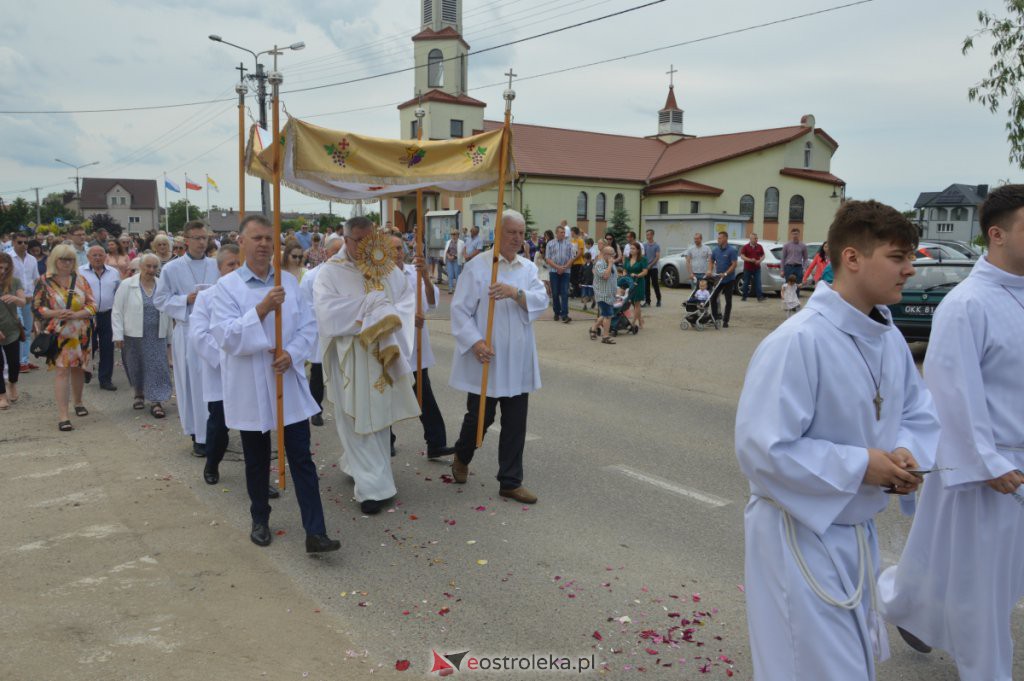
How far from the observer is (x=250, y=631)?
399 cm

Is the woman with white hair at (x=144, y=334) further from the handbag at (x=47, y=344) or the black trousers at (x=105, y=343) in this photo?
the black trousers at (x=105, y=343)

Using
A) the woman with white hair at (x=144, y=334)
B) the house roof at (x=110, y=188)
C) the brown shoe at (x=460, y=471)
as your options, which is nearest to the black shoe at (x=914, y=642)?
the brown shoe at (x=460, y=471)

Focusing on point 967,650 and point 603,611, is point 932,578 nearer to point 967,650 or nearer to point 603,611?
point 967,650

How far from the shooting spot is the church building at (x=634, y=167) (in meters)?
47.4

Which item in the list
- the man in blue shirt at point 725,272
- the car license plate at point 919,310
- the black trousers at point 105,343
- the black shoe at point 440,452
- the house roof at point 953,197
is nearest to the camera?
the black shoe at point 440,452

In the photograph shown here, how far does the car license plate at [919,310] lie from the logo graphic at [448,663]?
10.7 m

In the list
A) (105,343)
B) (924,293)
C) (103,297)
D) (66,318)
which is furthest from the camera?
(924,293)

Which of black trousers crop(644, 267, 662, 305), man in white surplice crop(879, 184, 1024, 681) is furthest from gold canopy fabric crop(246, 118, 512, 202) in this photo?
black trousers crop(644, 267, 662, 305)

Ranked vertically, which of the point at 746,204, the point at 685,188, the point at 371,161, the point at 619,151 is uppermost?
the point at 619,151

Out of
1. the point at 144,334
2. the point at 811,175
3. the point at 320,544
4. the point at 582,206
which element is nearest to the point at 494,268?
the point at 320,544

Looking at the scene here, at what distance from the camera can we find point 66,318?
8.49 meters

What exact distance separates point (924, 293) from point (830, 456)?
11235mm

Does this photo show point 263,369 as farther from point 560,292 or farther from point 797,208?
point 797,208

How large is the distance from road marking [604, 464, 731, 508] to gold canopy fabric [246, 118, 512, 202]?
263 centimetres
